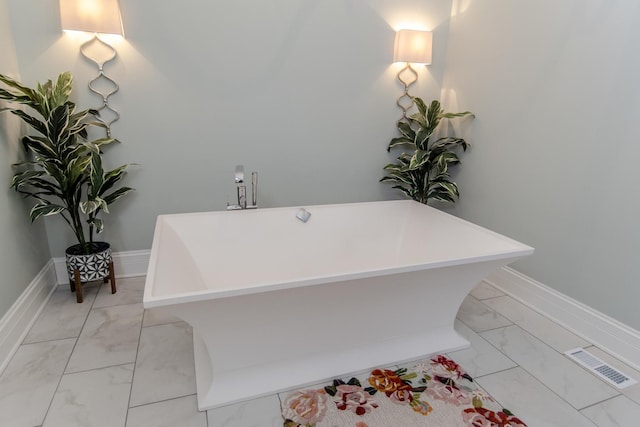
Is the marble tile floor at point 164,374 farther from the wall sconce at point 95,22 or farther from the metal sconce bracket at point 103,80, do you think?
the wall sconce at point 95,22

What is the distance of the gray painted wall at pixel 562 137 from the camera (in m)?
1.82

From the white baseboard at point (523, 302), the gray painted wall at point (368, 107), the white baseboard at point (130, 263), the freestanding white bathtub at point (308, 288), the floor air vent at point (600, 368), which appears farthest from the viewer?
the white baseboard at point (130, 263)

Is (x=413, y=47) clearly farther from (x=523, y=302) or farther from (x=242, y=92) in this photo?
(x=523, y=302)

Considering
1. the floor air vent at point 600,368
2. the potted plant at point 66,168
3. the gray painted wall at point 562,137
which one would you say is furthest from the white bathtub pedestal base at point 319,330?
the potted plant at point 66,168

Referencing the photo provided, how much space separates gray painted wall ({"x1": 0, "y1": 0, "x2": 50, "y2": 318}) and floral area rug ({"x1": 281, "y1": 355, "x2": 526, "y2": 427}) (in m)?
1.57

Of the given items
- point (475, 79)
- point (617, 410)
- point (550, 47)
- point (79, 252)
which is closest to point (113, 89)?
point (79, 252)

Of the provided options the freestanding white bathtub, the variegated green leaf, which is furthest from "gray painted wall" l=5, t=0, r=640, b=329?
the freestanding white bathtub

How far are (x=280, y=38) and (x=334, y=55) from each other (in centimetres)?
43

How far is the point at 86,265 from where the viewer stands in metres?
2.20

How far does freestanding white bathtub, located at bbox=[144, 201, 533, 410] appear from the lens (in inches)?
55.7

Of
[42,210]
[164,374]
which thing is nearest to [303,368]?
[164,374]

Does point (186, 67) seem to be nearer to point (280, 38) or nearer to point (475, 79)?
point (280, 38)

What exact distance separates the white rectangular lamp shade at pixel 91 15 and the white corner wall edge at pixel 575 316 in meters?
3.01

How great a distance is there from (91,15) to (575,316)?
10.8ft
